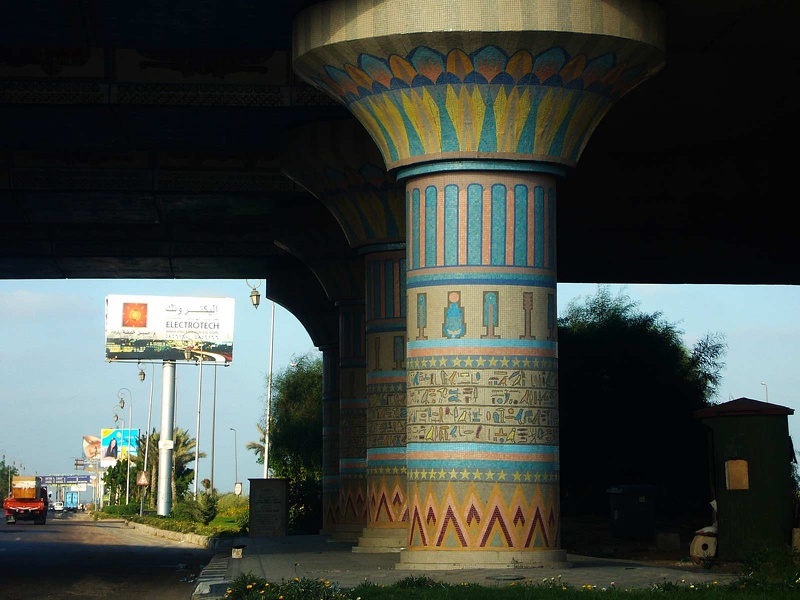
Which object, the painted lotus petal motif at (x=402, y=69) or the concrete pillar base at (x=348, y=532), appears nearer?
the painted lotus petal motif at (x=402, y=69)

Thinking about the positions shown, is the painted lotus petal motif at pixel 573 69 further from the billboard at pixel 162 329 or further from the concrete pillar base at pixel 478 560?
the billboard at pixel 162 329

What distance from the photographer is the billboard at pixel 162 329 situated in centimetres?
8712

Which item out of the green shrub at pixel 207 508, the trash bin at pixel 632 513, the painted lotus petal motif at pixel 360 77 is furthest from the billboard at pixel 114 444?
the painted lotus petal motif at pixel 360 77

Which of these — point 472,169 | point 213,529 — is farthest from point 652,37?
point 213,529

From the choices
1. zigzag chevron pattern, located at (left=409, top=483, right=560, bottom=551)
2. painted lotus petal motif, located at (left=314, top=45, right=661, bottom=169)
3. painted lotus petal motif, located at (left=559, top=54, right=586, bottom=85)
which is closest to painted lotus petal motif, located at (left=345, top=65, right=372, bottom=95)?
painted lotus petal motif, located at (left=314, top=45, right=661, bottom=169)

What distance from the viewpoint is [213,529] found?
152ft

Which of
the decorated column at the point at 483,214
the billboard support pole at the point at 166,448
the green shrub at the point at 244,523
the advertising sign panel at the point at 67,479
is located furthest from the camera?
the advertising sign panel at the point at 67,479

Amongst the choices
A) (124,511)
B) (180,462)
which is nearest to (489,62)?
(124,511)

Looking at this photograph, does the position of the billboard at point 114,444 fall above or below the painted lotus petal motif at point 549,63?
above

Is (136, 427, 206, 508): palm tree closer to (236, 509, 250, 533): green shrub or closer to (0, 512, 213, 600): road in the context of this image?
(236, 509, 250, 533): green shrub

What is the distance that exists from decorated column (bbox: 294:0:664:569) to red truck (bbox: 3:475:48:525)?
56415 mm

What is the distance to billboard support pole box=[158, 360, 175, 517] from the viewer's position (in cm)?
7056

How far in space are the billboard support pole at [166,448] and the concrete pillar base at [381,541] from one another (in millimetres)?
44161

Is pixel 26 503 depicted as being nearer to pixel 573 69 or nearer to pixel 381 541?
pixel 381 541
